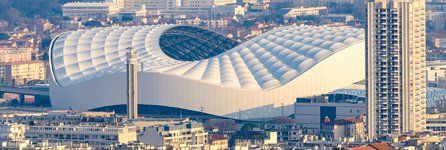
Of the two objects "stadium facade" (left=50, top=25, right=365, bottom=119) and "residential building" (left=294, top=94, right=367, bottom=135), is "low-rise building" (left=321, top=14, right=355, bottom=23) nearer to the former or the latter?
"stadium facade" (left=50, top=25, right=365, bottom=119)

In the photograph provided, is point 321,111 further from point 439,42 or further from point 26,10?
point 26,10

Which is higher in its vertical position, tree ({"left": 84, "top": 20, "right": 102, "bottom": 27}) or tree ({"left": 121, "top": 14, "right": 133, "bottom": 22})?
tree ({"left": 84, "top": 20, "right": 102, "bottom": 27})

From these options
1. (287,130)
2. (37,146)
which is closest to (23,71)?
(287,130)

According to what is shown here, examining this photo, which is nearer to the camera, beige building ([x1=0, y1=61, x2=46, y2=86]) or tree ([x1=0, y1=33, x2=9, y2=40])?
beige building ([x1=0, y1=61, x2=46, y2=86])

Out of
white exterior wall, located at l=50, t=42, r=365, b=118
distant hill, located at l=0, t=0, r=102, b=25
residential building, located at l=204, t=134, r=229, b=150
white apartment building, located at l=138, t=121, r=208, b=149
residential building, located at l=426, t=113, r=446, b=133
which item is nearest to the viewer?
residential building, located at l=204, t=134, r=229, b=150

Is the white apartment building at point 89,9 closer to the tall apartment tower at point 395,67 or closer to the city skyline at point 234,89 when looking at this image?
the city skyline at point 234,89

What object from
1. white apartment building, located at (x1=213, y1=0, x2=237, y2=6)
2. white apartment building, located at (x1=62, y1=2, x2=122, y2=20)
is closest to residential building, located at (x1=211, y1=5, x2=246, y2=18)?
white apartment building, located at (x1=213, y1=0, x2=237, y2=6)
